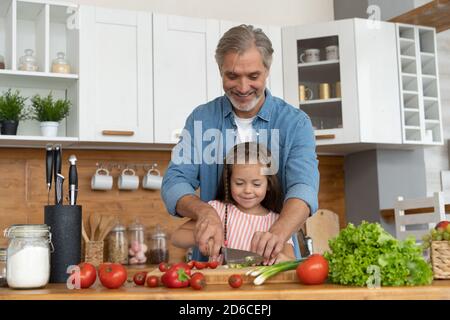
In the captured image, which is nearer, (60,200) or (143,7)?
(60,200)

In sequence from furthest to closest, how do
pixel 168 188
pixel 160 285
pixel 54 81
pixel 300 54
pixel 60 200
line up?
pixel 300 54 < pixel 54 81 < pixel 168 188 < pixel 60 200 < pixel 160 285

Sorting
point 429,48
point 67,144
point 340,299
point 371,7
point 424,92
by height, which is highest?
point 371,7

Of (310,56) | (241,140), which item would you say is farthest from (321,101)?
(241,140)

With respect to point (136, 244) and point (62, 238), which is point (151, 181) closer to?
point (136, 244)

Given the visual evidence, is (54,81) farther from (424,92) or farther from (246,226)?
(424,92)

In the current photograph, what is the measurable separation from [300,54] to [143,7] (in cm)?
102

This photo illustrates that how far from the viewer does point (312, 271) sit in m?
A: 1.44

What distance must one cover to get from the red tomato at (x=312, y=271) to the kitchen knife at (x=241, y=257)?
0.29m

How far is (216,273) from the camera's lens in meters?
1.50

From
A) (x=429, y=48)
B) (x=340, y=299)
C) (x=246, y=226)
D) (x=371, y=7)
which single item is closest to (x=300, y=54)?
(x=371, y=7)

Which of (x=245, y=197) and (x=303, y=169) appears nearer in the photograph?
(x=303, y=169)

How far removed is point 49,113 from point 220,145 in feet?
5.24

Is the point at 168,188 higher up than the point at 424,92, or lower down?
lower down

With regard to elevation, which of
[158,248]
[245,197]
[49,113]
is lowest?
[158,248]
